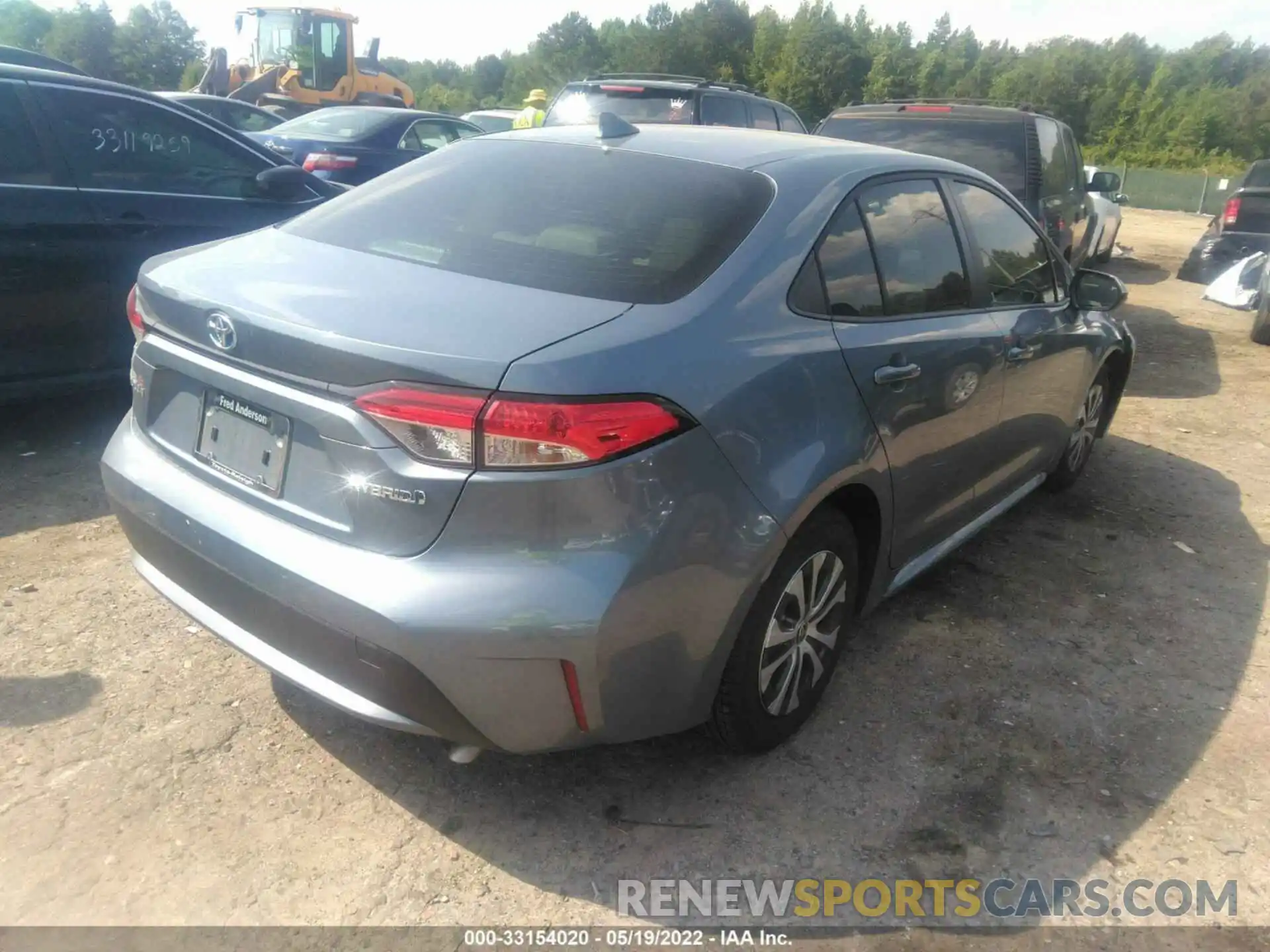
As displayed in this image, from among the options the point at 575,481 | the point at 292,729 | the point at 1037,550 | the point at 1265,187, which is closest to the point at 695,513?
the point at 575,481

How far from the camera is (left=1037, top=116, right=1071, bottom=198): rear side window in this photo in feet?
24.5

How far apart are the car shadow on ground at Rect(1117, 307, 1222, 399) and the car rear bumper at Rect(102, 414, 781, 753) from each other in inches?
234

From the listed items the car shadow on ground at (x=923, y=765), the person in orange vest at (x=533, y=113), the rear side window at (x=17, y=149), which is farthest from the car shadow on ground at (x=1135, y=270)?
the rear side window at (x=17, y=149)

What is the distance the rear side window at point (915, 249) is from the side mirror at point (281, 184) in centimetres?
332

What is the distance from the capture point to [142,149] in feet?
16.2

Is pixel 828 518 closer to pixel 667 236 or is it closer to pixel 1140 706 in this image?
pixel 667 236

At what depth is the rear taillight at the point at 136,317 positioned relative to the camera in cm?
272

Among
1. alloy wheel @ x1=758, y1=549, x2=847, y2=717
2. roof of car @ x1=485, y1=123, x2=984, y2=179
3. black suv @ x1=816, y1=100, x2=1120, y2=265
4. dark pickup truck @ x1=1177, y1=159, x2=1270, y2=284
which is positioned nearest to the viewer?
alloy wheel @ x1=758, y1=549, x2=847, y2=717

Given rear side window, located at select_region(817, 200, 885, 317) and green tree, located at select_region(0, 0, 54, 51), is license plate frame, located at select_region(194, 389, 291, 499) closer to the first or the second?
rear side window, located at select_region(817, 200, 885, 317)

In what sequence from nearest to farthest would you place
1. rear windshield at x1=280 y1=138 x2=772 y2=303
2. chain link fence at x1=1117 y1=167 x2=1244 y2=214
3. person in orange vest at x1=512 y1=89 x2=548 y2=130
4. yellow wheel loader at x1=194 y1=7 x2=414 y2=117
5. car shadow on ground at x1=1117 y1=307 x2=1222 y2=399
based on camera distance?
rear windshield at x1=280 y1=138 x2=772 y2=303 → car shadow on ground at x1=1117 y1=307 x2=1222 y2=399 → person in orange vest at x1=512 y1=89 x2=548 y2=130 → yellow wheel loader at x1=194 y1=7 x2=414 y2=117 → chain link fence at x1=1117 y1=167 x2=1244 y2=214

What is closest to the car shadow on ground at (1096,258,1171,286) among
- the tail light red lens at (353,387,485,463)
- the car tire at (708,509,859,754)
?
the car tire at (708,509,859,754)

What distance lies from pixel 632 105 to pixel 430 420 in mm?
7956

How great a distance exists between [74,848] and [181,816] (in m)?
0.24

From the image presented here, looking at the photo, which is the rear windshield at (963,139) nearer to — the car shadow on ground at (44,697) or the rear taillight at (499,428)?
the rear taillight at (499,428)
